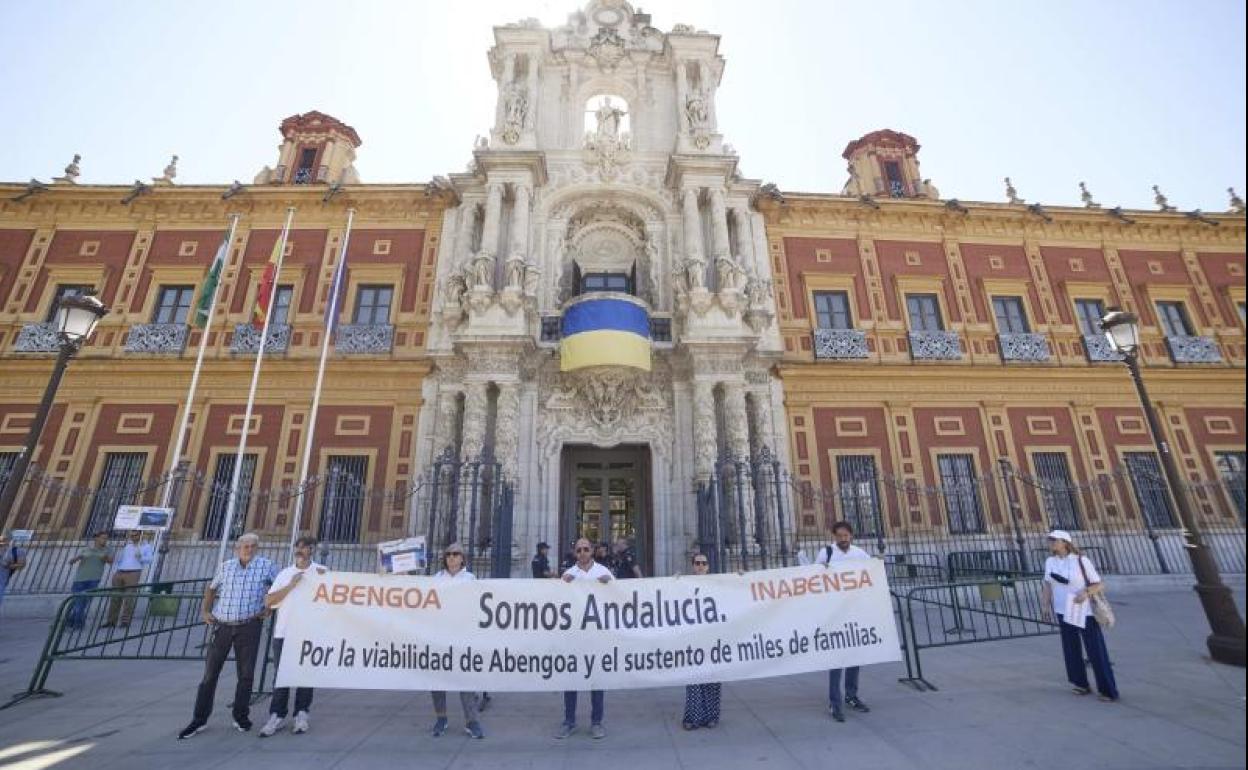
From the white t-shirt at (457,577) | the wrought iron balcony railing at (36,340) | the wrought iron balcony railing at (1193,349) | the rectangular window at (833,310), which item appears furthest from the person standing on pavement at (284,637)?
the wrought iron balcony railing at (1193,349)

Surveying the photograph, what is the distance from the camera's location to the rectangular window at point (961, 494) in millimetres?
13805

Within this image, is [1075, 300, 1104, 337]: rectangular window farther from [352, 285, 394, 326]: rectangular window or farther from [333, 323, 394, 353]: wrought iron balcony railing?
[352, 285, 394, 326]: rectangular window

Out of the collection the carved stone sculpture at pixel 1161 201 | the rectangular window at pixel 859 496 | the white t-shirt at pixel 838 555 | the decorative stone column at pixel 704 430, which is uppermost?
the carved stone sculpture at pixel 1161 201

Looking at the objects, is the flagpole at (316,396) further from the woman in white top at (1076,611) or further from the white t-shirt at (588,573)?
the woman in white top at (1076,611)

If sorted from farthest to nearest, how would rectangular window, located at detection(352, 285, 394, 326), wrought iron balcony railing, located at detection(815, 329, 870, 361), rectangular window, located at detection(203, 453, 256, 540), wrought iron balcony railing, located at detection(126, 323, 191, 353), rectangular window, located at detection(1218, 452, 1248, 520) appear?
1. rectangular window, located at detection(352, 285, 394, 326)
2. wrought iron balcony railing, located at detection(815, 329, 870, 361)
3. wrought iron balcony railing, located at detection(126, 323, 191, 353)
4. rectangular window, located at detection(203, 453, 256, 540)
5. rectangular window, located at detection(1218, 452, 1248, 520)

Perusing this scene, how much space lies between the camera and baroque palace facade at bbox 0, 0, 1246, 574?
13.2 metres

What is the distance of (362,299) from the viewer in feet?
51.1

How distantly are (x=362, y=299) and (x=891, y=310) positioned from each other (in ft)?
52.5

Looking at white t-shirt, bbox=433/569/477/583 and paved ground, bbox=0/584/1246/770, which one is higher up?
white t-shirt, bbox=433/569/477/583

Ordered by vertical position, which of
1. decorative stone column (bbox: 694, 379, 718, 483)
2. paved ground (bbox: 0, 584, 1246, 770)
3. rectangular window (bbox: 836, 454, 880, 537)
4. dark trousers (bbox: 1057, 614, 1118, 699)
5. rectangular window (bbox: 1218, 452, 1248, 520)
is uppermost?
decorative stone column (bbox: 694, 379, 718, 483)

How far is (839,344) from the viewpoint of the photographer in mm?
15312

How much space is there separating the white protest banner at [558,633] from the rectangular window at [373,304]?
1160 centimetres

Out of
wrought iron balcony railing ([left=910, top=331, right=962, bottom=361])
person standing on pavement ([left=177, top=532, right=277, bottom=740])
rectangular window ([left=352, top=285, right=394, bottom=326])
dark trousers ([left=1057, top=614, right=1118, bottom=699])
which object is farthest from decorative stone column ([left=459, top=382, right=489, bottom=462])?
wrought iron balcony railing ([left=910, top=331, right=962, bottom=361])

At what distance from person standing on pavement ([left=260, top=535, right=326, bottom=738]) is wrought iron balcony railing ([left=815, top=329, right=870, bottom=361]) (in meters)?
13.4
